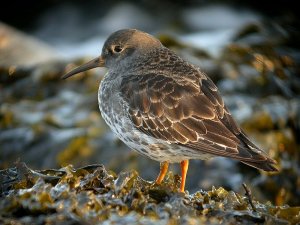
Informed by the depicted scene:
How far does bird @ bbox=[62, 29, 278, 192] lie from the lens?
4.82 meters

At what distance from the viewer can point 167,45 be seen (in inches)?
365

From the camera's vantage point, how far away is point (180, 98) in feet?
16.4

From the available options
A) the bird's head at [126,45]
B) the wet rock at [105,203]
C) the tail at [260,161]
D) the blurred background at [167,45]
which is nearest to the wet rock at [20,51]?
the blurred background at [167,45]

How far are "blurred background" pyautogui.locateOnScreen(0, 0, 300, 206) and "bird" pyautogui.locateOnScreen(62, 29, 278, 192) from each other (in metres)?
1.80

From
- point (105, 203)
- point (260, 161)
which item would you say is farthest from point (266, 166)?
point (105, 203)

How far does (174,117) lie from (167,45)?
445 cm

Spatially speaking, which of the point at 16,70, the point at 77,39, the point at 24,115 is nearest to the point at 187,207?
the point at 24,115

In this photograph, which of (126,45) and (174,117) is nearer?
(174,117)

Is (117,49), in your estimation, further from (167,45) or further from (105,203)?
(167,45)

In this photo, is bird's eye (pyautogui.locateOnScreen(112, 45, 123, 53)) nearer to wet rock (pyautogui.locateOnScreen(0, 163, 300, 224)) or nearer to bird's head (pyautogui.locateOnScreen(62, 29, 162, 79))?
bird's head (pyautogui.locateOnScreen(62, 29, 162, 79))

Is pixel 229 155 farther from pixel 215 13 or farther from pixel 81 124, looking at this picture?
pixel 215 13

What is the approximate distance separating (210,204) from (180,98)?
113 cm

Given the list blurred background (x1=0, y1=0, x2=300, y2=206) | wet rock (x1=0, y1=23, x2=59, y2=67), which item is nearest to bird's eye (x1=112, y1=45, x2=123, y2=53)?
blurred background (x1=0, y1=0, x2=300, y2=206)

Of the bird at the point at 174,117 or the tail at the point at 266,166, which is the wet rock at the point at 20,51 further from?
the tail at the point at 266,166
